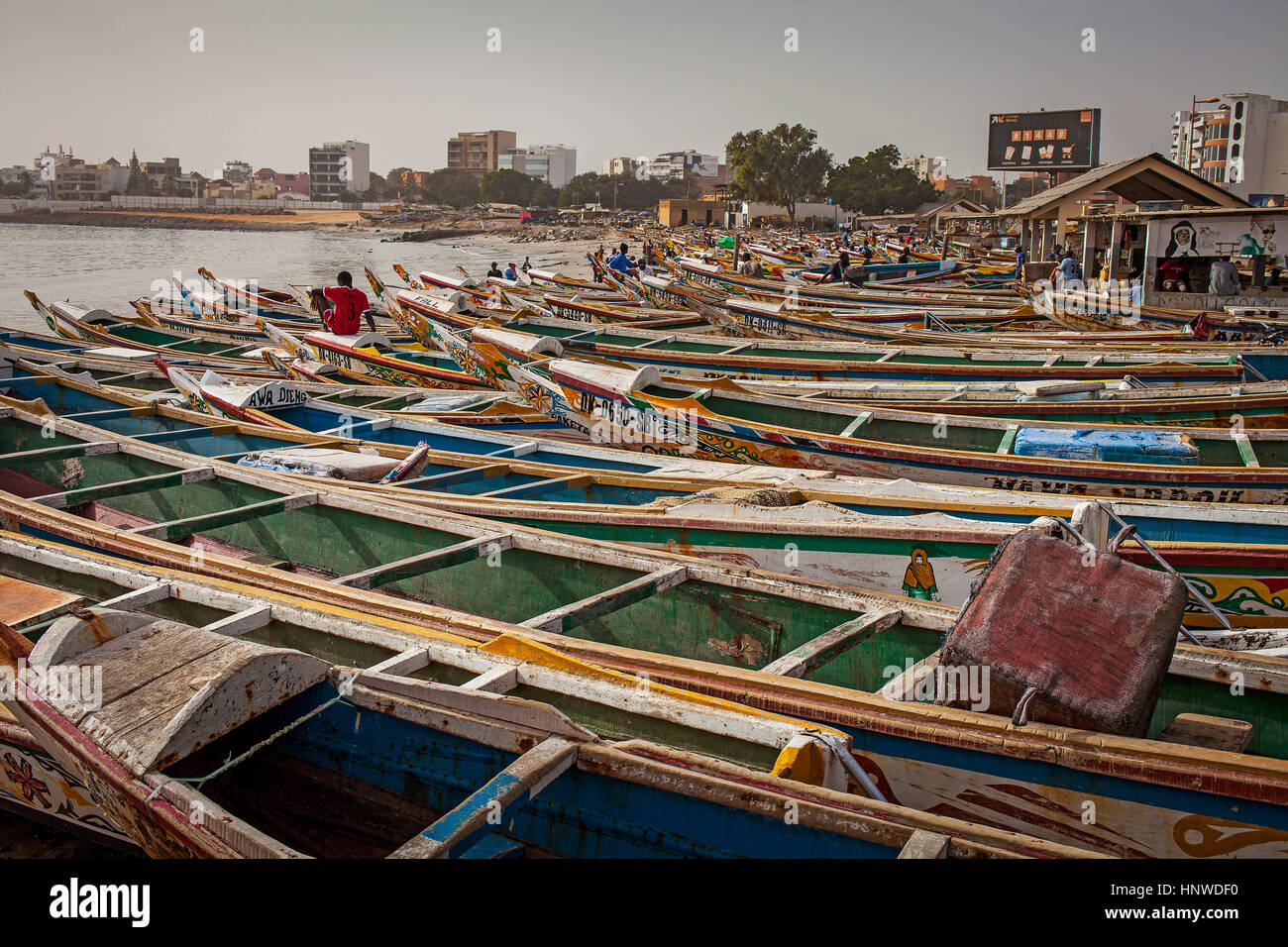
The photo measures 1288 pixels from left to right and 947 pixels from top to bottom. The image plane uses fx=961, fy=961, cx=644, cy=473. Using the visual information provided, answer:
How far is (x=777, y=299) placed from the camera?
70.2 ft

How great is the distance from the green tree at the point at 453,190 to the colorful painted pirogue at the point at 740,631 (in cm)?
14200

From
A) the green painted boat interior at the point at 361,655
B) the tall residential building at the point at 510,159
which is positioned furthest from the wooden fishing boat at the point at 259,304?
the tall residential building at the point at 510,159

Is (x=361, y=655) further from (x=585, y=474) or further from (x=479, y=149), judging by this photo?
(x=479, y=149)

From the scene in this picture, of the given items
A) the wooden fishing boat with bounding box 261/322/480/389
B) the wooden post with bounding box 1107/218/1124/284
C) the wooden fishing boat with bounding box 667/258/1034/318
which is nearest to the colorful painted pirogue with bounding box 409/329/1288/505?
the wooden fishing boat with bounding box 261/322/480/389

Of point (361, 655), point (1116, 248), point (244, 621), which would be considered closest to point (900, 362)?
point (361, 655)

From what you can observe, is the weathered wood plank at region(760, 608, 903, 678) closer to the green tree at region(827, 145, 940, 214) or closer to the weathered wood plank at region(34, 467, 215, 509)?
the weathered wood plank at region(34, 467, 215, 509)

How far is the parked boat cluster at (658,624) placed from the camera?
2.81 meters

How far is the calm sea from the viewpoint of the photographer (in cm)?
4016

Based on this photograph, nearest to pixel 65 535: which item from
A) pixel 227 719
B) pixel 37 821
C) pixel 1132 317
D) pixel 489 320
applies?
pixel 37 821

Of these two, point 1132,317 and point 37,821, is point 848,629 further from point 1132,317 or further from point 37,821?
point 1132,317
